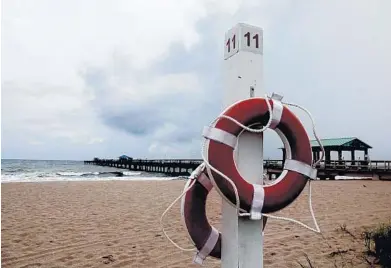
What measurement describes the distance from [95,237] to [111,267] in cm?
132

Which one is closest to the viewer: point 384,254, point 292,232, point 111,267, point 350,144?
point 384,254

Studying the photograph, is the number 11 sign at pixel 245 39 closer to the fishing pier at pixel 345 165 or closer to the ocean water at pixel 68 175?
the fishing pier at pixel 345 165

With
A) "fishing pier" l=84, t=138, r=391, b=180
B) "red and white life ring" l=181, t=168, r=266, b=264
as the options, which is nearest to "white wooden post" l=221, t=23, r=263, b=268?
"red and white life ring" l=181, t=168, r=266, b=264

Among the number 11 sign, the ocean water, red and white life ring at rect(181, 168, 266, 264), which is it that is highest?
the number 11 sign

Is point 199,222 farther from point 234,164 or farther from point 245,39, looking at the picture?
point 245,39

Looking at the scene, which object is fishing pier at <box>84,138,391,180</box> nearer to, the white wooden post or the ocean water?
the ocean water

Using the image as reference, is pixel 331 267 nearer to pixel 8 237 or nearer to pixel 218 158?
pixel 218 158

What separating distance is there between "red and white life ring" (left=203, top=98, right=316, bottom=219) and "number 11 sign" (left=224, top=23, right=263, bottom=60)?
0.27m

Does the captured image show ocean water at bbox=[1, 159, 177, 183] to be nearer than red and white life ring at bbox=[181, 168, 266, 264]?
No

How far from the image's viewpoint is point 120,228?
485 cm

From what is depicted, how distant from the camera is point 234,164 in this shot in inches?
59.7

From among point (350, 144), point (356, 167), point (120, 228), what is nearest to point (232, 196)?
point (120, 228)

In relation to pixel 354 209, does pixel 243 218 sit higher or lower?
higher

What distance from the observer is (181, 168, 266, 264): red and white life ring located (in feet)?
5.71
